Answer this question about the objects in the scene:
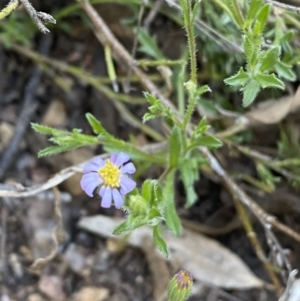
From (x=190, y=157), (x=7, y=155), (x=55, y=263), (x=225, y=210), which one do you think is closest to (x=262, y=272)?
(x=225, y=210)

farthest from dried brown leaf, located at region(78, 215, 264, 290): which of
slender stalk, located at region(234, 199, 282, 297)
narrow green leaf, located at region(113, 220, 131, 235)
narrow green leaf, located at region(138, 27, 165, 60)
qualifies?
narrow green leaf, located at region(113, 220, 131, 235)

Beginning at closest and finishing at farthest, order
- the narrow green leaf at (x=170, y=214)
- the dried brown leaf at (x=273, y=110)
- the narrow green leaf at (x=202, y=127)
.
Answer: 1. the narrow green leaf at (x=202, y=127)
2. the narrow green leaf at (x=170, y=214)
3. the dried brown leaf at (x=273, y=110)

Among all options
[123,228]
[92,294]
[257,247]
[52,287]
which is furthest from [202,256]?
[123,228]

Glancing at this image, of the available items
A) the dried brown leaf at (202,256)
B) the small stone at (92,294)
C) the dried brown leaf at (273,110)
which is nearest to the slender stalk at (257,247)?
the dried brown leaf at (202,256)

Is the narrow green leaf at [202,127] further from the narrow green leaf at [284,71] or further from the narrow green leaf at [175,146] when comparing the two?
the narrow green leaf at [284,71]

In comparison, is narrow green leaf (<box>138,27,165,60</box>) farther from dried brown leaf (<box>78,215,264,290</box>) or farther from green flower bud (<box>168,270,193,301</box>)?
green flower bud (<box>168,270,193,301</box>)

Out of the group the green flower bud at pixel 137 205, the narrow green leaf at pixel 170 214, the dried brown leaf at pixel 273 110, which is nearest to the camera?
the green flower bud at pixel 137 205
